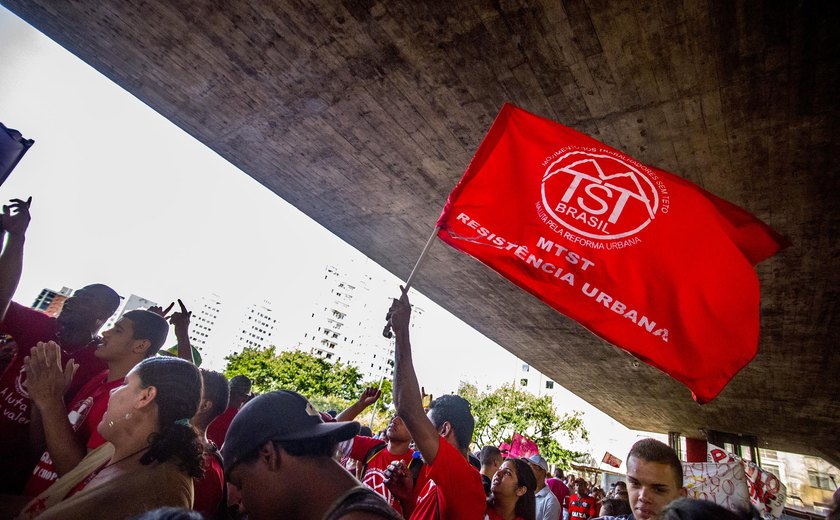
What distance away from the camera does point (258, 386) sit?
33125mm

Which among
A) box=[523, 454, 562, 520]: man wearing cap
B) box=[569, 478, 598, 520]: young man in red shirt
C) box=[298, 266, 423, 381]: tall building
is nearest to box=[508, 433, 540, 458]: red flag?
box=[569, 478, 598, 520]: young man in red shirt

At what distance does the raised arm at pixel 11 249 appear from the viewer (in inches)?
108

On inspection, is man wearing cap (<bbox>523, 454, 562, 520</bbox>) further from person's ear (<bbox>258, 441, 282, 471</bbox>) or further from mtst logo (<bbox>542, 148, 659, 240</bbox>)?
person's ear (<bbox>258, 441, 282, 471</bbox>)

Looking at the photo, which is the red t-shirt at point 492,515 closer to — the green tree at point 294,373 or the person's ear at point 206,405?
the person's ear at point 206,405

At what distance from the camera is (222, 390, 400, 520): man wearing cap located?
57.2 inches

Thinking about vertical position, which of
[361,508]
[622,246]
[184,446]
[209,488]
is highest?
[622,246]

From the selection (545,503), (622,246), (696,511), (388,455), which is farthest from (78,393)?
(545,503)

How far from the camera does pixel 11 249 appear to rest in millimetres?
2809

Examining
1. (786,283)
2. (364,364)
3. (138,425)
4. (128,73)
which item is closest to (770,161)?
(786,283)

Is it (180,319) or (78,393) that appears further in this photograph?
(180,319)

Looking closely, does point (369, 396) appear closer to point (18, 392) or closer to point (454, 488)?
point (454, 488)

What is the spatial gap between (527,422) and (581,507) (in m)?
24.6

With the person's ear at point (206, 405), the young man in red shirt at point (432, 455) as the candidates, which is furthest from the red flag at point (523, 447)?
the person's ear at point (206, 405)

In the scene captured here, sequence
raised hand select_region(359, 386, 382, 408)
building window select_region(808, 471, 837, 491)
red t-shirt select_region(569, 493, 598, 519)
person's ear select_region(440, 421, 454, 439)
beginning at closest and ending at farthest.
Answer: person's ear select_region(440, 421, 454, 439) → raised hand select_region(359, 386, 382, 408) → red t-shirt select_region(569, 493, 598, 519) → building window select_region(808, 471, 837, 491)
